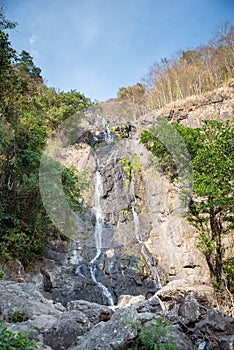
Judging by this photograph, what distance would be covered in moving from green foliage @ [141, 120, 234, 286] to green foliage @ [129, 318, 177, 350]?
2.81m

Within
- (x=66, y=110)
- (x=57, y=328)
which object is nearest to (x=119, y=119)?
(x=66, y=110)

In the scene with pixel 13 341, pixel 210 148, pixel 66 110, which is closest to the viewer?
pixel 13 341

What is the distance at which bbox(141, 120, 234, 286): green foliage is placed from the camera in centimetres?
538

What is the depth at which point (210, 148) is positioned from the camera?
5820mm

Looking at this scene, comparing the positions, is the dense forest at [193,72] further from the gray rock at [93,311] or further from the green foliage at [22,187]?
the gray rock at [93,311]

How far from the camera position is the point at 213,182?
5.46 metres

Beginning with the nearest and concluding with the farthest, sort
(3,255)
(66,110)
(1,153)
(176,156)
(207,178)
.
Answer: (207,178), (176,156), (3,255), (1,153), (66,110)

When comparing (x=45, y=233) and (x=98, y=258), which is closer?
(x=45, y=233)

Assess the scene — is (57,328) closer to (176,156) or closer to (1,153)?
(176,156)

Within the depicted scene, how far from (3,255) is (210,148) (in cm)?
682

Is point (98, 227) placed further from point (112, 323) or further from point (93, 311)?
point (112, 323)

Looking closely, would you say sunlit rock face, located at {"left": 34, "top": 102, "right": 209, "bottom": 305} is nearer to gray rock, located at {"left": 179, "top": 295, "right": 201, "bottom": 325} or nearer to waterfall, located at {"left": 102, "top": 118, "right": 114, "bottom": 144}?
waterfall, located at {"left": 102, "top": 118, "right": 114, "bottom": 144}

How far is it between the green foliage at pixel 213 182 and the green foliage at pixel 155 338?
2.81 metres

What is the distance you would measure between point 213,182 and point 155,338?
315 centimetres
